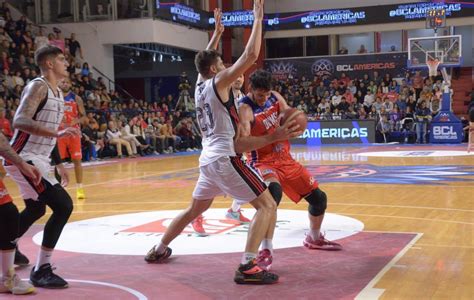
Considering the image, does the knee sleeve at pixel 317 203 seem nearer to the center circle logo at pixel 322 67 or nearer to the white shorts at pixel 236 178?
the white shorts at pixel 236 178

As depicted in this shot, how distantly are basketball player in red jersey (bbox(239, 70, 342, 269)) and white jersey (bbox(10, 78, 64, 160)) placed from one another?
64.1 inches

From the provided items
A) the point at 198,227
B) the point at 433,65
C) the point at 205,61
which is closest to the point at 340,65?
the point at 433,65

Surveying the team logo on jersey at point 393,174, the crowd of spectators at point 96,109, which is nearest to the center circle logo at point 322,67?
the crowd of spectators at point 96,109

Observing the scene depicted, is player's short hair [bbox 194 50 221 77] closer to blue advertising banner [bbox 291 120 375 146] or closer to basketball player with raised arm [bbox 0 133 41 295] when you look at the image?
basketball player with raised arm [bbox 0 133 41 295]

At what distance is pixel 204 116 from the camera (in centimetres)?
496

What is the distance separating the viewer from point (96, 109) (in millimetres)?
20594

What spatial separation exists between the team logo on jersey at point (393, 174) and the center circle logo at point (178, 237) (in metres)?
3.73

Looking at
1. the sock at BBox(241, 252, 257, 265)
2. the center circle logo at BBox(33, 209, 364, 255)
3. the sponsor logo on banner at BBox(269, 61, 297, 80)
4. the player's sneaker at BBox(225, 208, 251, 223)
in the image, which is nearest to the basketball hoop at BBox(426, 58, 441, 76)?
the sponsor logo on banner at BBox(269, 61, 297, 80)

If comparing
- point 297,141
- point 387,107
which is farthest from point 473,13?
point 297,141

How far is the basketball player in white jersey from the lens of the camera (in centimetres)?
472

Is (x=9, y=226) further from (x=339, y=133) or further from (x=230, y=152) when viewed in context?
(x=339, y=133)

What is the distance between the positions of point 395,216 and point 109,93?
18.1 metres

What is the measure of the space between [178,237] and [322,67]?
1023 inches

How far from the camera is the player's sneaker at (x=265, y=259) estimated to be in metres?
4.96
